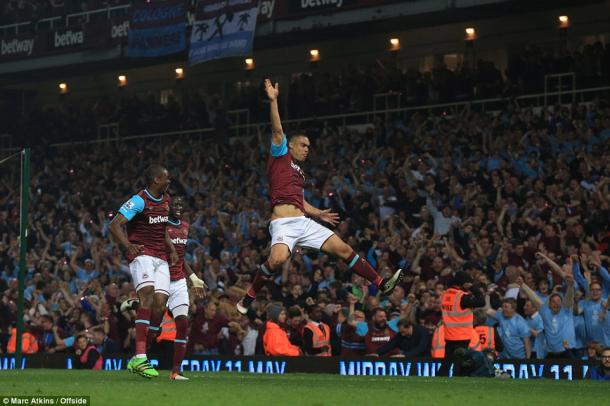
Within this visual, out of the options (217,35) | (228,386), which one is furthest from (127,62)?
(228,386)

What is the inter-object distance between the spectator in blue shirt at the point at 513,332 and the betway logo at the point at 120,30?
19.1 metres

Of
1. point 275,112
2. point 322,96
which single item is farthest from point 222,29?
point 275,112

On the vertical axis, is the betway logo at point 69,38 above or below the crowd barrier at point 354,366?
above

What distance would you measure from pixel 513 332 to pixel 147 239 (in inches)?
281

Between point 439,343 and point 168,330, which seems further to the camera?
point 168,330

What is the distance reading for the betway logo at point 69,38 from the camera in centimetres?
3741

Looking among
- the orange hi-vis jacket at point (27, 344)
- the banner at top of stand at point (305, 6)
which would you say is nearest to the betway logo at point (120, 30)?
the banner at top of stand at point (305, 6)

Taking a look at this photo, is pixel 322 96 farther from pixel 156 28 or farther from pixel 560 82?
pixel 560 82

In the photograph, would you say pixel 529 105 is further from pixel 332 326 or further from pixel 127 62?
pixel 127 62

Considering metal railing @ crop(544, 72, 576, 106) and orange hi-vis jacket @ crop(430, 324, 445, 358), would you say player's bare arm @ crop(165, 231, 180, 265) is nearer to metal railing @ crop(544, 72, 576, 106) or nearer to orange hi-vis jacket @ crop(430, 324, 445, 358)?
orange hi-vis jacket @ crop(430, 324, 445, 358)

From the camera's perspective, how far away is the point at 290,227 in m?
14.4

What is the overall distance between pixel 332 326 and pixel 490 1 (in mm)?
10185

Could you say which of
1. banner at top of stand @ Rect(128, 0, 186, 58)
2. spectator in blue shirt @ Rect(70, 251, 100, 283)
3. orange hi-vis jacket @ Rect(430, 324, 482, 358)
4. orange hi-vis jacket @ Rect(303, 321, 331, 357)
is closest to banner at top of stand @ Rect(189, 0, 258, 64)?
banner at top of stand @ Rect(128, 0, 186, 58)

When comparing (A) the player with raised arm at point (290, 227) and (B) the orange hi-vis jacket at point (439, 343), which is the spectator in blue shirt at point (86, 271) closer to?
(B) the orange hi-vis jacket at point (439, 343)
